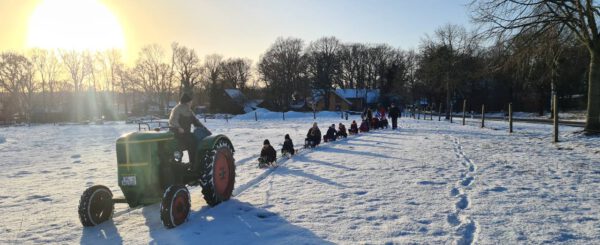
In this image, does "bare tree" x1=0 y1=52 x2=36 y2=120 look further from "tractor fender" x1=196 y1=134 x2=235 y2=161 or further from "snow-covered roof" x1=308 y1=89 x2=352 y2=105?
"tractor fender" x1=196 y1=134 x2=235 y2=161

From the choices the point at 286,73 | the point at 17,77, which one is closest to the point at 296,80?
the point at 286,73

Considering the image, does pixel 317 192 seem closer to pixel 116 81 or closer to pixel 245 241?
pixel 245 241

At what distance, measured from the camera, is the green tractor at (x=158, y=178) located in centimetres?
530

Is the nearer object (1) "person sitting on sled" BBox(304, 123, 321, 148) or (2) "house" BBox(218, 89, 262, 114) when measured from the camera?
(1) "person sitting on sled" BBox(304, 123, 321, 148)

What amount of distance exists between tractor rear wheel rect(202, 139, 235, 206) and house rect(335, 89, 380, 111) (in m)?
69.5

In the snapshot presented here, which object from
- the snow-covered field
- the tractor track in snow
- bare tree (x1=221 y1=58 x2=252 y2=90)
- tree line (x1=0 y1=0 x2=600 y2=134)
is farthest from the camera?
bare tree (x1=221 y1=58 x2=252 y2=90)

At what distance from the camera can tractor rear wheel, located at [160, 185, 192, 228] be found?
5.05 meters

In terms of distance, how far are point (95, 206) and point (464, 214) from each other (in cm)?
505

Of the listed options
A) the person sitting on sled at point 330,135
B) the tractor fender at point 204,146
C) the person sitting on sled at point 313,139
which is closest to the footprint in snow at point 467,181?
the tractor fender at point 204,146

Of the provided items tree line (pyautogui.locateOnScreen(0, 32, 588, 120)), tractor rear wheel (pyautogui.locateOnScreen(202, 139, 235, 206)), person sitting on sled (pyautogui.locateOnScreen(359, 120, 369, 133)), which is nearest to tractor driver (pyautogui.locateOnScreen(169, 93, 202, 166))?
tractor rear wheel (pyautogui.locateOnScreen(202, 139, 235, 206))

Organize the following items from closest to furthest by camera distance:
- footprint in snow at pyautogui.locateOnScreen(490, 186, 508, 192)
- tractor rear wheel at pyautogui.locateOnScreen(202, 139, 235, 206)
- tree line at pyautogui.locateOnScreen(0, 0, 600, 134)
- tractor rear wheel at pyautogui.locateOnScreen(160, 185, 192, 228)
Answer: tractor rear wheel at pyautogui.locateOnScreen(160, 185, 192, 228)
tractor rear wheel at pyautogui.locateOnScreen(202, 139, 235, 206)
footprint in snow at pyautogui.locateOnScreen(490, 186, 508, 192)
tree line at pyautogui.locateOnScreen(0, 0, 600, 134)

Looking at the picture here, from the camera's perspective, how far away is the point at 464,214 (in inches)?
214

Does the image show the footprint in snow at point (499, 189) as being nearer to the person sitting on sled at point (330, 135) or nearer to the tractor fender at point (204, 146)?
the tractor fender at point (204, 146)

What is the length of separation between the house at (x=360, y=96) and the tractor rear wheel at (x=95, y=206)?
7109 centimetres
